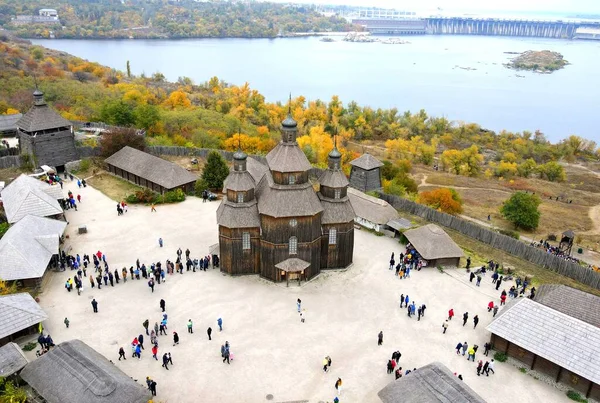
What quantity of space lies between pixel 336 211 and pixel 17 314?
19.4 meters

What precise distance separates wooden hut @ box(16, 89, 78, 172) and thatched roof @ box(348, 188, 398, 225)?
31094 millimetres

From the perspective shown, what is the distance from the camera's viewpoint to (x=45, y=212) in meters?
36.3

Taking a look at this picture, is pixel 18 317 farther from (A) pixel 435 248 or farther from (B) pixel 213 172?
(A) pixel 435 248

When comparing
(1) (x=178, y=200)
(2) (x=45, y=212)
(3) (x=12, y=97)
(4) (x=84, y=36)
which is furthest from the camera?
(4) (x=84, y=36)

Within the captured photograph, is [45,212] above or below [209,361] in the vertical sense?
above

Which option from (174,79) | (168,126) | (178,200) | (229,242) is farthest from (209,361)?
(174,79)

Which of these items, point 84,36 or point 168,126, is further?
point 84,36

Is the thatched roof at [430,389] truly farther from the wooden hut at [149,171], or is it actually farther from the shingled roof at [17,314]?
the wooden hut at [149,171]

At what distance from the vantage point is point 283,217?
29656 millimetres

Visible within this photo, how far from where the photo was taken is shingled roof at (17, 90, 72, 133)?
156ft

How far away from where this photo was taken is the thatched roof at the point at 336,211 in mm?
31500

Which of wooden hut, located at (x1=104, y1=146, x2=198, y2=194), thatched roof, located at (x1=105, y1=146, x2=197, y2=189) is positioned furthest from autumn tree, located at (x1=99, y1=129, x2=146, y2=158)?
thatched roof, located at (x1=105, y1=146, x2=197, y2=189)

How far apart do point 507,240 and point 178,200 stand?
1129 inches

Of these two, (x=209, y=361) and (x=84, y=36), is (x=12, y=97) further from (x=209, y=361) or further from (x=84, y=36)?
(x=84, y=36)
